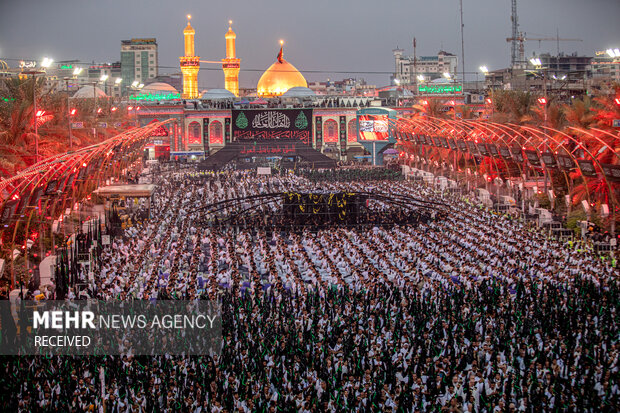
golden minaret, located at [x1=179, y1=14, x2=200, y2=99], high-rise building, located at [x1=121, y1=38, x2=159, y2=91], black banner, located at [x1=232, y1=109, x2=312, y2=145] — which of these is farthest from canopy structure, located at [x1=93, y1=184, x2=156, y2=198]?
high-rise building, located at [x1=121, y1=38, x2=159, y2=91]

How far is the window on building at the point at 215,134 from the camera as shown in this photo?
7406 centimetres

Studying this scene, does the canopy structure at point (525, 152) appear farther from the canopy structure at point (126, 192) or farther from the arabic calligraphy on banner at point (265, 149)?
the canopy structure at point (126, 192)

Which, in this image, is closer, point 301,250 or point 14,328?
point 14,328

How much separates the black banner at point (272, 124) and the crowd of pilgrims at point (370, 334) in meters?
44.7

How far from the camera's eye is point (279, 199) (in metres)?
36.5

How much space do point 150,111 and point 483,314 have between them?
61.5 metres

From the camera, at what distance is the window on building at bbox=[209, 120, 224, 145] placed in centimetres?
7406

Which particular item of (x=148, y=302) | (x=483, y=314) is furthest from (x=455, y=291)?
(x=148, y=302)

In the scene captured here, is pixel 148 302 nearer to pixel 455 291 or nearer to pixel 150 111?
pixel 455 291

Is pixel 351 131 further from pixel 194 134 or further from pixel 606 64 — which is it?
pixel 606 64

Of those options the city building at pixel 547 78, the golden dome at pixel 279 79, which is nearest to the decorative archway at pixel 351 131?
the golden dome at pixel 279 79

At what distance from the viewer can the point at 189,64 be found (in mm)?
88062

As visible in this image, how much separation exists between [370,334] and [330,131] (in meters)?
60.1

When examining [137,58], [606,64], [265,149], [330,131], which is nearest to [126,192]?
[265,149]
